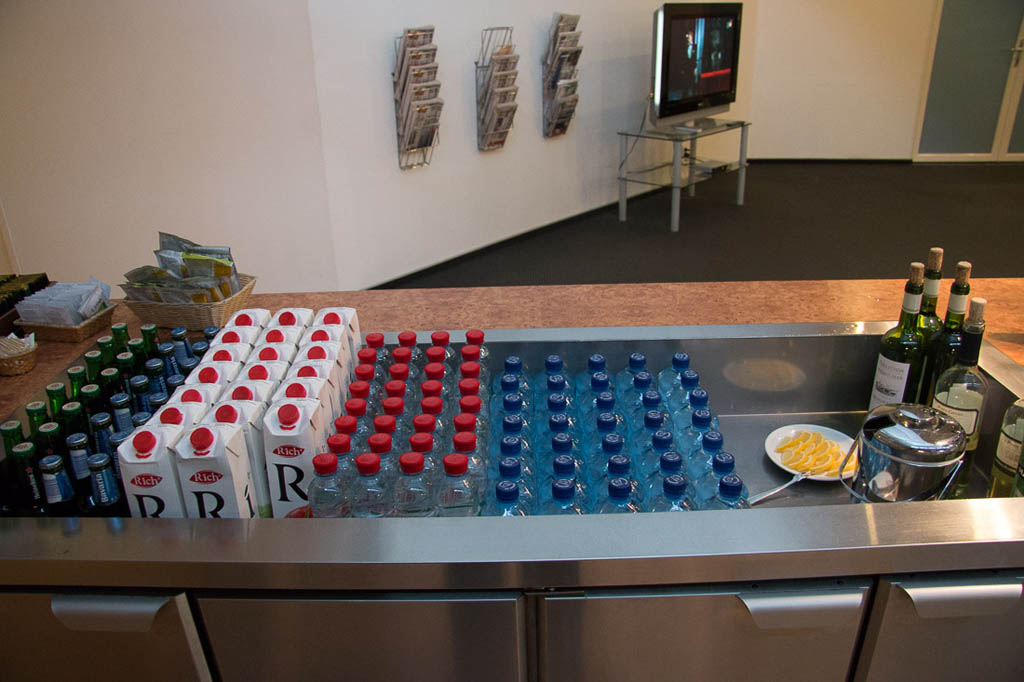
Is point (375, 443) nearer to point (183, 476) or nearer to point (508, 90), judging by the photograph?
point (183, 476)

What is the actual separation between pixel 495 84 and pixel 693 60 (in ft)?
6.13

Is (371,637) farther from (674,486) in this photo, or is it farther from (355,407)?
(674,486)

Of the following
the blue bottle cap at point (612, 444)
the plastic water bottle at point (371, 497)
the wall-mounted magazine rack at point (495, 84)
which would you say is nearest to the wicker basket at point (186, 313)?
the plastic water bottle at point (371, 497)

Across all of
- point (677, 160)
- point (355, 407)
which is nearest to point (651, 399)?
point (355, 407)

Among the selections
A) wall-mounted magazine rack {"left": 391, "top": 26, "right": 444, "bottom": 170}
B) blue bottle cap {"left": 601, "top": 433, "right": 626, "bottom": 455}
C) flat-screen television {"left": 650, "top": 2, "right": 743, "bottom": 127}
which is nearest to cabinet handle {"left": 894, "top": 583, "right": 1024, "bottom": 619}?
blue bottle cap {"left": 601, "top": 433, "right": 626, "bottom": 455}

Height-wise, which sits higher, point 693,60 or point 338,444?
point 693,60

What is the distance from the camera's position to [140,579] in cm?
99

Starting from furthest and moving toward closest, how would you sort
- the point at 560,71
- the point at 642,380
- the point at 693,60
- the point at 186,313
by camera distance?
the point at 693,60 < the point at 560,71 < the point at 186,313 < the point at 642,380

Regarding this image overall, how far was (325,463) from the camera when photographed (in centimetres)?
102

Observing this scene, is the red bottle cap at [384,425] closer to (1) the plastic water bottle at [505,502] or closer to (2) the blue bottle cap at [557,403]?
(1) the plastic water bottle at [505,502]

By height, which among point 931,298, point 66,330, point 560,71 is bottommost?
point 66,330

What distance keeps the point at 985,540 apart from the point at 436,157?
410cm

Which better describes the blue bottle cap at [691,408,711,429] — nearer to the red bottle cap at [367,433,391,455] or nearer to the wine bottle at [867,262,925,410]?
the wine bottle at [867,262,925,410]

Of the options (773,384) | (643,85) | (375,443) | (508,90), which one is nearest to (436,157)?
(508,90)
